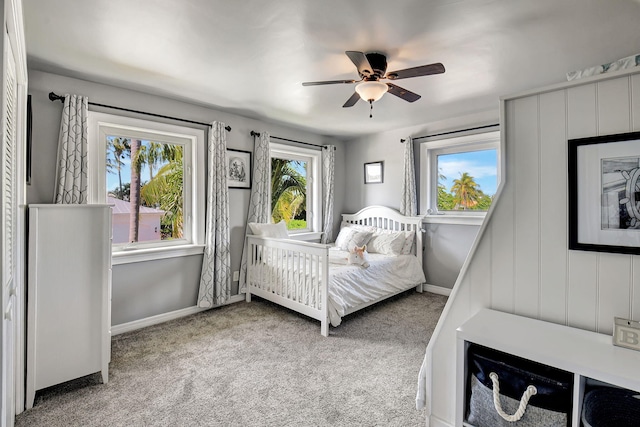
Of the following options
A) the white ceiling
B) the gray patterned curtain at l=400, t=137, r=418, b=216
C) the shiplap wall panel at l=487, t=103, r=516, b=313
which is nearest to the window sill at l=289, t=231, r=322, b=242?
the gray patterned curtain at l=400, t=137, r=418, b=216

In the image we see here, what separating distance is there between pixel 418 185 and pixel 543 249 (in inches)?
122

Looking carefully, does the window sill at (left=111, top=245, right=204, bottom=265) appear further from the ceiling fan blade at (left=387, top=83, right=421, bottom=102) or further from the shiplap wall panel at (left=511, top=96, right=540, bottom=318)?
the shiplap wall panel at (left=511, top=96, right=540, bottom=318)

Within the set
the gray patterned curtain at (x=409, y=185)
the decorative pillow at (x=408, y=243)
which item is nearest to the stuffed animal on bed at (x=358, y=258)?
the decorative pillow at (x=408, y=243)

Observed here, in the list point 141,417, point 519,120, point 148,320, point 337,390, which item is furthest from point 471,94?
point 148,320

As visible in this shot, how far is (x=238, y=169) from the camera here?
12.3ft

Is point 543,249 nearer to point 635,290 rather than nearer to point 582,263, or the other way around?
point 582,263

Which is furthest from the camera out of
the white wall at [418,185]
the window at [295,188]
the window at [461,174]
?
the window at [295,188]

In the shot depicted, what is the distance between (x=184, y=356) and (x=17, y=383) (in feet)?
3.15

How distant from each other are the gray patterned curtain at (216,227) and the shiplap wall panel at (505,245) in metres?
2.76

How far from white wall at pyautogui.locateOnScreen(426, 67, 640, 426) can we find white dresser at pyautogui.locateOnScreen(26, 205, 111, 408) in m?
2.11

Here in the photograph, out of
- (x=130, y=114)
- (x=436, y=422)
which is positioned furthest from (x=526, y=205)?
(x=130, y=114)

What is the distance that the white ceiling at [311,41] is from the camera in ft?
5.57

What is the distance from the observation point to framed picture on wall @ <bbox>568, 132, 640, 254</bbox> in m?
1.12

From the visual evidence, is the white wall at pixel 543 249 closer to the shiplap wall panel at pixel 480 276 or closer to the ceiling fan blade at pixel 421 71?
the shiplap wall panel at pixel 480 276
